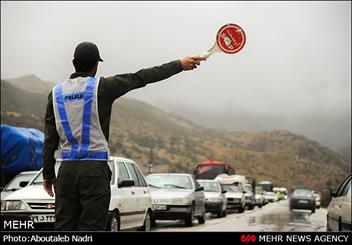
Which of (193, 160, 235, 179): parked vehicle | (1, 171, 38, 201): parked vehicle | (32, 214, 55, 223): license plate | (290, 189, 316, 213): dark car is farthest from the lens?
(193, 160, 235, 179): parked vehicle

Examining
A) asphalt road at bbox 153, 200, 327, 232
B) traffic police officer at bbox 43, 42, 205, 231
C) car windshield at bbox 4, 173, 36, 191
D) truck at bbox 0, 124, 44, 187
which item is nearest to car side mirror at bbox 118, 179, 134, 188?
asphalt road at bbox 153, 200, 327, 232

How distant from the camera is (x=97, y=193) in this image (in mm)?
4434

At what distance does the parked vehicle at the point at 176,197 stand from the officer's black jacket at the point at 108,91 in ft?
39.5

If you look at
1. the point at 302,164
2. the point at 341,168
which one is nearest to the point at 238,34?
the point at 302,164

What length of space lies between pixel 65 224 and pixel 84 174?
423mm

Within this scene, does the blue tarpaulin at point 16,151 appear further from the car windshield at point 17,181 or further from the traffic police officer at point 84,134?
the traffic police officer at point 84,134

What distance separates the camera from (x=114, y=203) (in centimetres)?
1047

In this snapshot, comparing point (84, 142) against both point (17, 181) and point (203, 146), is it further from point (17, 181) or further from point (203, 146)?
point (203, 146)

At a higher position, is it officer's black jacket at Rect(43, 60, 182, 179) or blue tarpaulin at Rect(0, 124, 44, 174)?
officer's black jacket at Rect(43, 60, 182, 179)

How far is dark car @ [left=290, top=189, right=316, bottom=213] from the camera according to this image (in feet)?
118

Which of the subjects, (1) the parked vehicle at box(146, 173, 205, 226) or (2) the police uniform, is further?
(1) the parked vehicle at box(146, 173, 205, 226)

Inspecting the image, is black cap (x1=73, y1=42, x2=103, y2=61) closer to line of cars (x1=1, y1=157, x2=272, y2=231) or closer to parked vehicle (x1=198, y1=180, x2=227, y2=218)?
line of cars (x1=1, y1=157, x2=272, y2=231)

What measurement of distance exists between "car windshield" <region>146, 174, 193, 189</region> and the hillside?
Result: 45922 millimetres

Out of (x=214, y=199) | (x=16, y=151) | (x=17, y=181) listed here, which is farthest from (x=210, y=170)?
(x=17, y=181)
